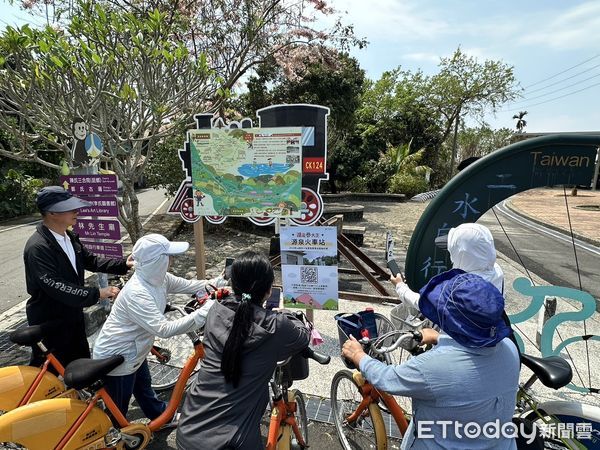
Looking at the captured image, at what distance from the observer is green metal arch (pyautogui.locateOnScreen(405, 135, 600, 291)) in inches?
116

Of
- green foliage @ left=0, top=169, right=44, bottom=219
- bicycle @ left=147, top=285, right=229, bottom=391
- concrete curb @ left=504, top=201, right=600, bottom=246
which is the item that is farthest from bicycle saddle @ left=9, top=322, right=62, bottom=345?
green foliage @ left=0, top=169, right=44, bottom=219

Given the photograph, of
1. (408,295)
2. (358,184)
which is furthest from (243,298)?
(358,184)

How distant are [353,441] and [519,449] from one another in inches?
46.8

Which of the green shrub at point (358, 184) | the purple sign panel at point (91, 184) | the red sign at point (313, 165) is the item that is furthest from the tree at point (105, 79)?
the green shrub at point (358, 184)

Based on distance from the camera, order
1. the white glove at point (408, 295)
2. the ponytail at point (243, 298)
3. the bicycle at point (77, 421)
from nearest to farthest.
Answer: the ponytail at point (243, 298), the bicycle at point (77, 421), the white glove at point (408, 295)

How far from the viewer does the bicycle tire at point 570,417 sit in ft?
7.81

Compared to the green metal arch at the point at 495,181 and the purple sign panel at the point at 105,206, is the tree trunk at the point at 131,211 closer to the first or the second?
the purple sign panel at the point at 105,206

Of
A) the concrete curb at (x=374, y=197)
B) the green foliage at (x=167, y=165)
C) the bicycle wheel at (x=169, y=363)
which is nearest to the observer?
the bicycle wheel at (x=169, y=363)

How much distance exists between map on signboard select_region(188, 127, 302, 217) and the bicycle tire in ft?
9.93

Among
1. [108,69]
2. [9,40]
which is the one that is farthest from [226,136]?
[9,40]

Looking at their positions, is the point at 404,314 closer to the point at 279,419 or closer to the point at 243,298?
the point at 279,419

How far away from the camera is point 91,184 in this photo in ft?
15.0

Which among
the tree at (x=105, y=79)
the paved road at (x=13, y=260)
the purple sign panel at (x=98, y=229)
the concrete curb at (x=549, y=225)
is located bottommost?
the concrete curb at (x=549, y=225)

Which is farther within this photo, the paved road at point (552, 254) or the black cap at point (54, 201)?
the paved road at point (552, 254)
